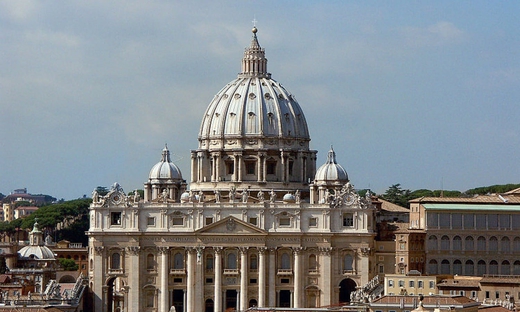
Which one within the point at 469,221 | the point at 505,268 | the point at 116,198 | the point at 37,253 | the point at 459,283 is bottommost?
the point at 459,283

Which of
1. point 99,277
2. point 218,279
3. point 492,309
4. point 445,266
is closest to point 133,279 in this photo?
point 99,277

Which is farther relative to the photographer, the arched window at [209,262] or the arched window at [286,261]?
the arched window at [286,261]

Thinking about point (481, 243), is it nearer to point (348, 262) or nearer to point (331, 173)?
A: point (348, 262)

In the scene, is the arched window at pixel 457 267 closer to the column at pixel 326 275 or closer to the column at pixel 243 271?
the column at pixel 326 275

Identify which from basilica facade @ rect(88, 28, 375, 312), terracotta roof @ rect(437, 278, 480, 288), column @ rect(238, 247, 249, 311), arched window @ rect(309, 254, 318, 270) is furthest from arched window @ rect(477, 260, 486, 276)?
column @ rect(238, 247, 249, 311)

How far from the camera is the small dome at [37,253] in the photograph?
643 ft

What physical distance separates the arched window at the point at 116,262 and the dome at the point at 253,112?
25832 millimetres

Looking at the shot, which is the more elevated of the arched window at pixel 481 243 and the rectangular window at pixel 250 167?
the rectangular window at pixel 250 167

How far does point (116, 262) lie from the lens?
171500mm

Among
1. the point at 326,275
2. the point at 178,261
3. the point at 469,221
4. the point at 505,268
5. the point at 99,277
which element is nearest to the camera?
the point at 469,221

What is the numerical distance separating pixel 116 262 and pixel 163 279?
179 inches

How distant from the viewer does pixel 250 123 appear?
194 m

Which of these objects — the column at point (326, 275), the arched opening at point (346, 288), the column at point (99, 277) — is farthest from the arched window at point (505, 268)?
the column at point (99, 277)

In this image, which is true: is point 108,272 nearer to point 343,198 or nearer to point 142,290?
point 142,290
